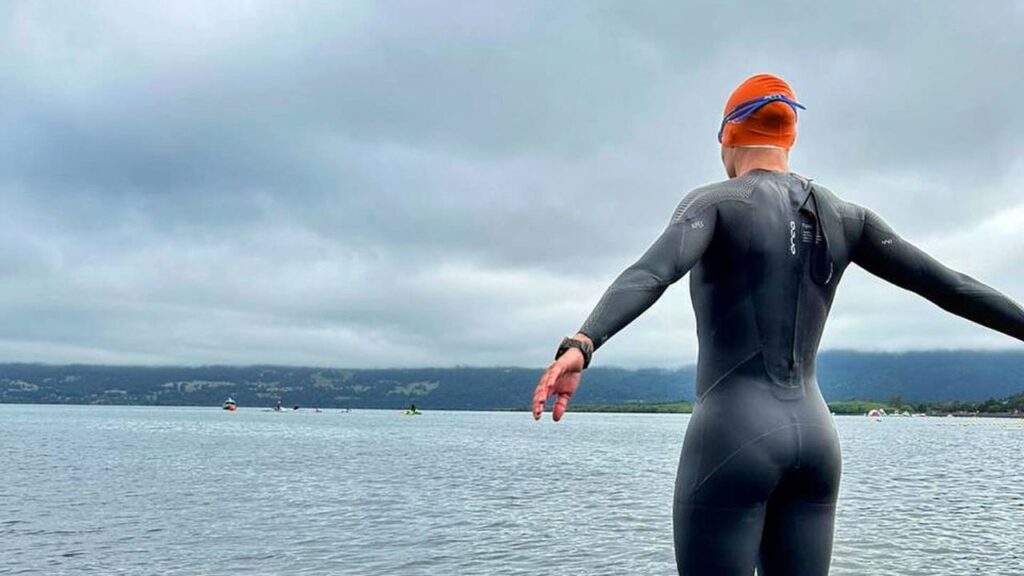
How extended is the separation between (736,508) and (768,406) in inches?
18.5

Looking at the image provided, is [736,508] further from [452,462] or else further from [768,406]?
[452,462]

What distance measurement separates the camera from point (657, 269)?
3893mm

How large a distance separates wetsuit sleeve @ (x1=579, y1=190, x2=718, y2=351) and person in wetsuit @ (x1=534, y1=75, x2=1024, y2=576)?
1 cm

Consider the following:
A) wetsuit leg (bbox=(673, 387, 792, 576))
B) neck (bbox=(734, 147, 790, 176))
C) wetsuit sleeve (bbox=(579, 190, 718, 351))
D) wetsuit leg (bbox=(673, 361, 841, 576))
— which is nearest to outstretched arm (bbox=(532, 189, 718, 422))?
wetsuit sleeve (bbox=(579, 190, 718, 351))

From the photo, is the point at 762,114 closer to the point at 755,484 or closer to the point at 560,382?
the point at 755,484

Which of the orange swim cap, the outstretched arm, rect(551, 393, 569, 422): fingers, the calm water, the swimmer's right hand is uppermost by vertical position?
the orange swim cap

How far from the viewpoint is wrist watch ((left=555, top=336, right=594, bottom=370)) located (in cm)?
352

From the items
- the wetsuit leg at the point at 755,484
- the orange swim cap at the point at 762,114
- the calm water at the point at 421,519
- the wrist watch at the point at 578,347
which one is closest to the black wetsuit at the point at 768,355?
the wetsuit leg at the point at 755,484

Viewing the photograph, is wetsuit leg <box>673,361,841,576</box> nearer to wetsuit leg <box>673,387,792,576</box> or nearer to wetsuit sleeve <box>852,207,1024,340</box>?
wetsuit leg <box>673,387,792,576</box>

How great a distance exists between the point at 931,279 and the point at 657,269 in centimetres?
152

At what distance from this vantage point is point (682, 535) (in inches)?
173

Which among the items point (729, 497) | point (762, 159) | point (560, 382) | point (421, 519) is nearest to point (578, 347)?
point (560, 382)

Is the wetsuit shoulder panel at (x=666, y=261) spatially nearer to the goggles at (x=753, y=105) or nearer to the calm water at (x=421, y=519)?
the goggles at (x=753, y=105)

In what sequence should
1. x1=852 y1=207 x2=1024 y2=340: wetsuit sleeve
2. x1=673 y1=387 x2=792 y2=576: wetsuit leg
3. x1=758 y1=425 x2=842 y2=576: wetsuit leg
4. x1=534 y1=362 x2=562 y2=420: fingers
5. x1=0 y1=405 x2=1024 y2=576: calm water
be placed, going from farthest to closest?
x1=0 y1=405 x2=1024 y2=576: calm water < x1=852 y1=207 x2=1024 y2=340: wetsuit sleeve < x1=758 y1=425 x2=842 y2=576: wetsuit leg < x1=673 y1=387 x2=792 y2=576: wetsuit leg < x1=534 y1=362 x2=562 y2=420: fingers
